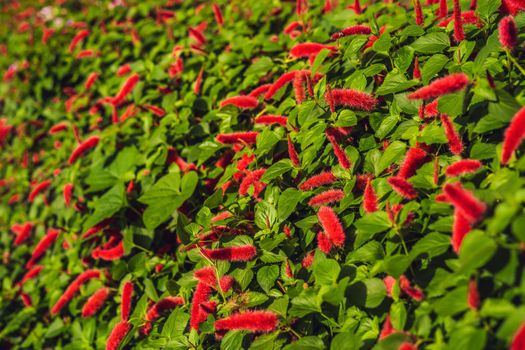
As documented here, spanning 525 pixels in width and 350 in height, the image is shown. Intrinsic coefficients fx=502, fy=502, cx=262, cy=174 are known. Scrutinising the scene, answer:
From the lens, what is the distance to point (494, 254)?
5.14ft

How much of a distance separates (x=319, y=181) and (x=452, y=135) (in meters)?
0.64

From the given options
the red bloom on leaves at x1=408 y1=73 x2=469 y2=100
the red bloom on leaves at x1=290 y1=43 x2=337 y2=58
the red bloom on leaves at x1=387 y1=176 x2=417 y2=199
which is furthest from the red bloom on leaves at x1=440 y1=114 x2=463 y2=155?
the red bloom on leaves at x1=290 y1=43 x2=337 y2=58

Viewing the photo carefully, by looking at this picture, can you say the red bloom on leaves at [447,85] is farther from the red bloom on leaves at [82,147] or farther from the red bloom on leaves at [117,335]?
the red bloom on leaves at [82,147]

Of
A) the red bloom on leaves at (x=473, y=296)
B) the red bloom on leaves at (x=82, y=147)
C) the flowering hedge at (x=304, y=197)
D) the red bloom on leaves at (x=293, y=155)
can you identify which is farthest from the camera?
the red bloom on leaves at (x=82, y=147)

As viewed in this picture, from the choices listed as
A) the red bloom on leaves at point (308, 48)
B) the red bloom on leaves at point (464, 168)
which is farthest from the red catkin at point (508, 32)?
the red bloom on leaves at point (308, 48)

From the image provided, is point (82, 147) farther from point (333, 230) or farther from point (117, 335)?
point (333, 230)

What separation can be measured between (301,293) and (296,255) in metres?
0.38

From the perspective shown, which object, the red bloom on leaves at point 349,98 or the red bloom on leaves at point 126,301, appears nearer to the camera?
the red bloom on leaves at point 349,98

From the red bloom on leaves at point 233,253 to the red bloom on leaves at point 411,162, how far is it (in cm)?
75

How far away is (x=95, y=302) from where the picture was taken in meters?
3.12

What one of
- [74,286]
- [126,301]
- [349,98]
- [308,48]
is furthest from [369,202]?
[74,286]

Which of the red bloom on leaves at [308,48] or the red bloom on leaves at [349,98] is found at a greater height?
the red bloom on leaves at [308,48]

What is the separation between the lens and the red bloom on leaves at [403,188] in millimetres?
1979

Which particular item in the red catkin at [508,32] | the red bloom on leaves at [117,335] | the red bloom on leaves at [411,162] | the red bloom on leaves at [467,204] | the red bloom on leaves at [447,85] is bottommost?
the red bloom on leaves at [117,335]
